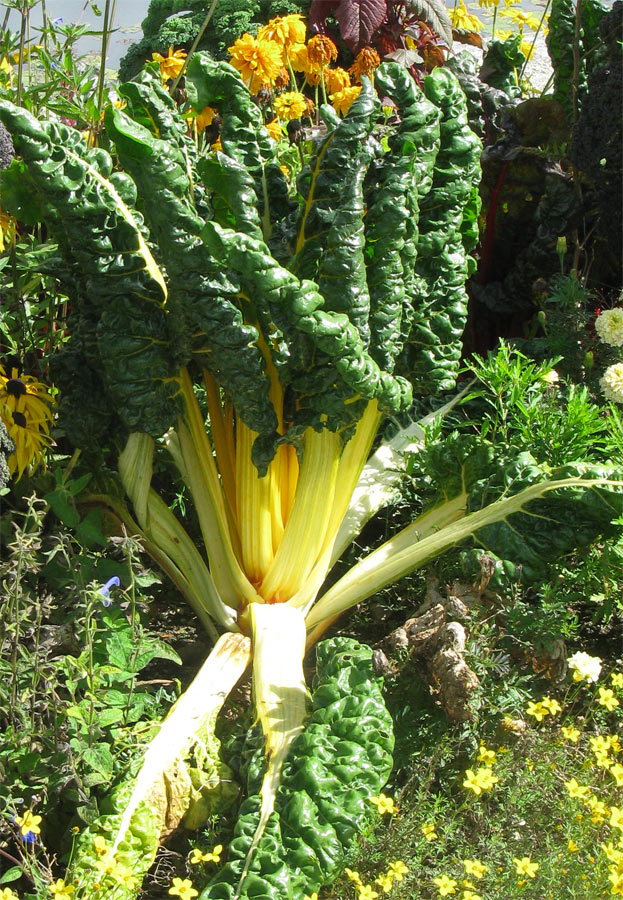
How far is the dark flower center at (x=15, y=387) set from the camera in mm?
2758

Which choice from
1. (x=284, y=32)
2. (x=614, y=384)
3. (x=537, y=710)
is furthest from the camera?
(x=284, y=32)

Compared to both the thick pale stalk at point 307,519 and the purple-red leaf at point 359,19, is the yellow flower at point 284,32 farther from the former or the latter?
the thick pale stalk at point 307,519

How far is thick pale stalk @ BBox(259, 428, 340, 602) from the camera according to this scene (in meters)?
2.86

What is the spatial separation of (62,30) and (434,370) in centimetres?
154

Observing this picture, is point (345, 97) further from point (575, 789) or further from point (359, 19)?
point (575, 789)

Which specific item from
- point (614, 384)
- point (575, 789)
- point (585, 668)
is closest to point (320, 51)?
point (614, 384)

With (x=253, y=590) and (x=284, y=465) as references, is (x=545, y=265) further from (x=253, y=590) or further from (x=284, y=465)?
(x=253, y=590)

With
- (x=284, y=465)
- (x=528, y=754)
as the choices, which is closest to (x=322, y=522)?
(x=284, y=465)

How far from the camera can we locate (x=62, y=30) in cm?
302

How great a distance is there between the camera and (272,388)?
2852 millimetres

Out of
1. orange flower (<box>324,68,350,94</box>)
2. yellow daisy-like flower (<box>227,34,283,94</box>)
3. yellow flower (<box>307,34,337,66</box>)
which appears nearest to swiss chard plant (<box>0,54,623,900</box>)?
yellow daisy-like flower (<box>227,34,283,94</box>)

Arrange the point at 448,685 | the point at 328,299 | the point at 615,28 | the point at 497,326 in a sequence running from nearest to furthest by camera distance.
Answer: the point at 448,685
the point at 328,299
the point at 615,28
the point at 497,326

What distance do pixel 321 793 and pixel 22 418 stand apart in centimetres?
127

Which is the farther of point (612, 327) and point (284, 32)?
point (284, 32)
